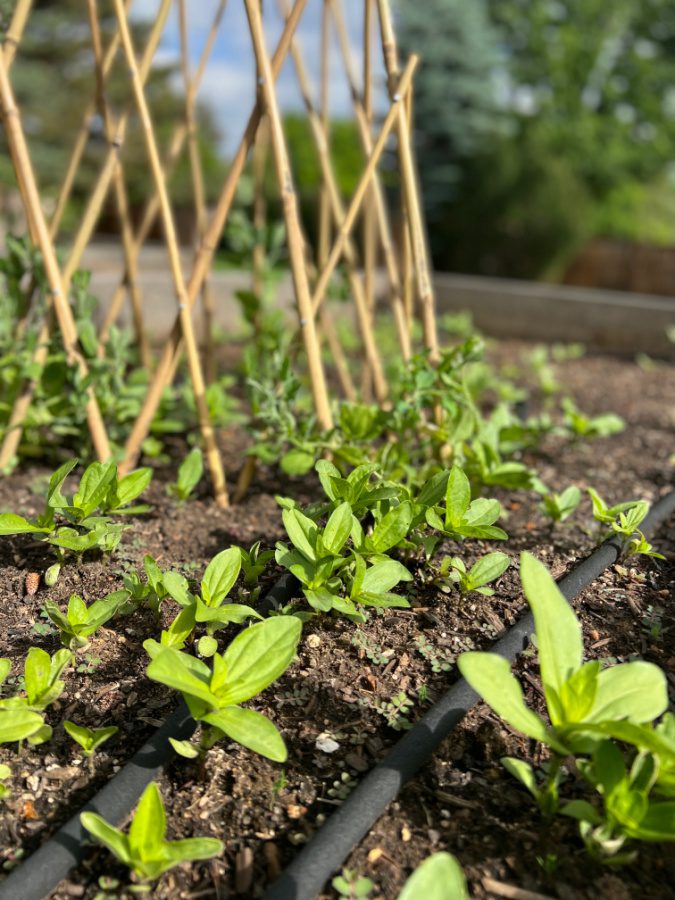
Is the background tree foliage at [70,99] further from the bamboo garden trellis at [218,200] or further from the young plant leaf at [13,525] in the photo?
the young plant leaf at [13,525]

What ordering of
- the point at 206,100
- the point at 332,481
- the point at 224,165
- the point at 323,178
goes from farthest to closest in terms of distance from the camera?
the point at 206,100 → the point at 224,165 → the point at 323,178 → the point at 332,481

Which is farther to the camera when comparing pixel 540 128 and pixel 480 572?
pixel 540 128

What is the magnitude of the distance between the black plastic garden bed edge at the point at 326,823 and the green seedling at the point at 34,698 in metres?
0.16

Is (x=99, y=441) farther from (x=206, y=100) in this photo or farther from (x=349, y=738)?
(x=206, y=100)

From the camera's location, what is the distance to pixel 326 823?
1071mm

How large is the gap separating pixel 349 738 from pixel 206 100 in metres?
21.5

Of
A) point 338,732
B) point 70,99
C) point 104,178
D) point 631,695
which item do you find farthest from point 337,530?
point 70,99

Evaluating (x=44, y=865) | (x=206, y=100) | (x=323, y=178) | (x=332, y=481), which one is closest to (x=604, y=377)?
(x=323, y=178)

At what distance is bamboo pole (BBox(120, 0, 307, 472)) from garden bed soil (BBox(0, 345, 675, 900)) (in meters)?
0.26

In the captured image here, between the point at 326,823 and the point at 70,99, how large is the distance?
1718 cm

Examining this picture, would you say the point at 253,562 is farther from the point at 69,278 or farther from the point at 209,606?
the point at 69,278

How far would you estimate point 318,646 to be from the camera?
1.45 m

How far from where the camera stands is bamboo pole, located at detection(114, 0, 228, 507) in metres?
1.83

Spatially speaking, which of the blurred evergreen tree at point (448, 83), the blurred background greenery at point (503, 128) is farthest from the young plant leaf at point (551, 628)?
the blurred evergreen tree at point (448, 83)
